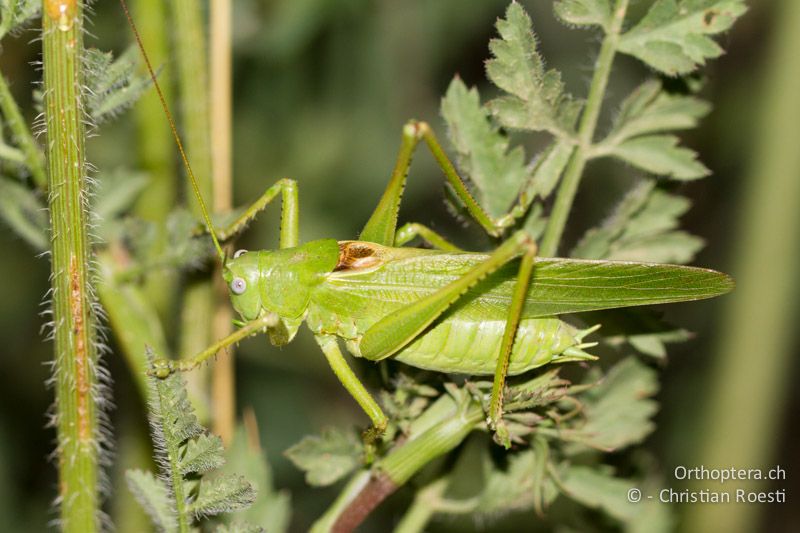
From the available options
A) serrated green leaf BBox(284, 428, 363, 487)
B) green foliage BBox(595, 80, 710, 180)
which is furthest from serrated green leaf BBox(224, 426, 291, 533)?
green foliage BBox(595, 80, 710, 180)

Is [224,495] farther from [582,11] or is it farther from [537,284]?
[582,11]

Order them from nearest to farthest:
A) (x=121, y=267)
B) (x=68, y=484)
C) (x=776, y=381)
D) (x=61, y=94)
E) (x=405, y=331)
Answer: (x=61, y=94) → (x=68, y=484) → (x=405, y=331) → (x=121, y=267) → (x=776, y=381)

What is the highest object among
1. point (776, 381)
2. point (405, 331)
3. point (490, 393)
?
point (405, 331)

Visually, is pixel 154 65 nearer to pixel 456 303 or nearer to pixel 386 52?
pixel 456 303

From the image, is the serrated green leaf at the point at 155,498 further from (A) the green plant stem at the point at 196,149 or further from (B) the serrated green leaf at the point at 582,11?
(B) the serrated green leaf at the point at 582,11

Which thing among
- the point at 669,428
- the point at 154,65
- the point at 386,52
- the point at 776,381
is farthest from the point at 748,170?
the point at 154,65
